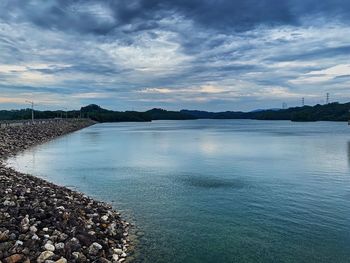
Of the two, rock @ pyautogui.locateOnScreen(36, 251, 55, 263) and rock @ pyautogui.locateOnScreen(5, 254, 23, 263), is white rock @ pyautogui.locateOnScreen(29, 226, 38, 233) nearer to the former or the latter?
rock @ pyautogui.locateOnScreen(36, 251, 55, 263)

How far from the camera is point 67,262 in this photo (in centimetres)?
1155

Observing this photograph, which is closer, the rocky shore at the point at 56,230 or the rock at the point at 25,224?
the rocky shore at the point at 56,230

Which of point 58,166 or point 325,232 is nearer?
point 325,232

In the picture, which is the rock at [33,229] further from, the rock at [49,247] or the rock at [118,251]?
the rock at [118,251]

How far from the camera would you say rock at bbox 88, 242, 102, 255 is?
41.7ft

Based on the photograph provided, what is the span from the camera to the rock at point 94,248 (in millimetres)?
12720

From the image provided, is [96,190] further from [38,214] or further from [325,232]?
[325,232]

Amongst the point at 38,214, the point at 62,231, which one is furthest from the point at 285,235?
the point at 38,214

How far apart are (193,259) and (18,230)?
20.7 ft

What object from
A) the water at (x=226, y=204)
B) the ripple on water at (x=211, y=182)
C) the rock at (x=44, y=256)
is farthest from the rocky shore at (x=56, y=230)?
the ripple on water at (x=211, y=182)

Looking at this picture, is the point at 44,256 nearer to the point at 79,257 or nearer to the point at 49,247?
the point at 49,247

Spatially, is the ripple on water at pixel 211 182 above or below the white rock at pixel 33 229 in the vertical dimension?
below

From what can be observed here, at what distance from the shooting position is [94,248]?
12922mm

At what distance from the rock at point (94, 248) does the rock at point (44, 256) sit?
57.4 inches
